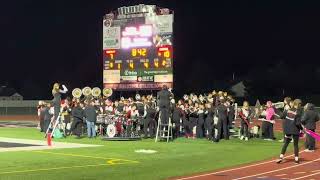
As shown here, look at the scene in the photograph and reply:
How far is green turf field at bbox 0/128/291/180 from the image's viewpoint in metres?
13.6

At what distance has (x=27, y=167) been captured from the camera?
14750 millimetres

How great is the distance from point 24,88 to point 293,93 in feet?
164

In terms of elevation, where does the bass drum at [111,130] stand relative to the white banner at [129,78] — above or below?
below

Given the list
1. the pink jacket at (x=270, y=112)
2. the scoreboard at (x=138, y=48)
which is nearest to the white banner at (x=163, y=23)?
the scoreboard at (x=138, y=48)

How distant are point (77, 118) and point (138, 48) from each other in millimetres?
8192

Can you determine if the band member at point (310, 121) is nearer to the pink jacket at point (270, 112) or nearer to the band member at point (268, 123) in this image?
the band member at point (268, 123)

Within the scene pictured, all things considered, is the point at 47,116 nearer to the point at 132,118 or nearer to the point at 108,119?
the point at 108,119

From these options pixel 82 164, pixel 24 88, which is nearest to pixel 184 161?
pixel 82 164

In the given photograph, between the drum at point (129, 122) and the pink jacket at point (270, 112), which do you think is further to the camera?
the drum at point (129, 122)

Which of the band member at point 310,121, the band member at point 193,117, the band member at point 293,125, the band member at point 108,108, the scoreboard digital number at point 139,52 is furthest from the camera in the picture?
the scoreboard digital number at point 139,52

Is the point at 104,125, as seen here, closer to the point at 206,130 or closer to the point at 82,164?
the point at 206,130

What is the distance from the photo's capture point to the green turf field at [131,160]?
13648mm

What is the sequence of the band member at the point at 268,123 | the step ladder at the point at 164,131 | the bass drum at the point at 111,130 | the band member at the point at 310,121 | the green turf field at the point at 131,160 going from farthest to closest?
the bass drum at the point at 111,130
the band member at the point at 268,123
the step ladder at the point at 164,131
the band member at the point at 310,121
the green turf field at the point at 131,160

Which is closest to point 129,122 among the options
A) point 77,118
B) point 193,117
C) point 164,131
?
point 164,131
